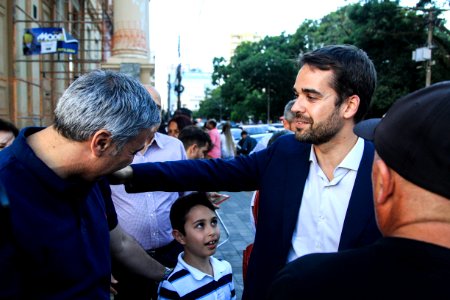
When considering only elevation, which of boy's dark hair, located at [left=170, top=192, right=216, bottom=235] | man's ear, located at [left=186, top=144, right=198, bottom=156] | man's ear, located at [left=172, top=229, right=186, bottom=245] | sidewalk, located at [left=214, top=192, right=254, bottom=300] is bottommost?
sidewalk, located at [left=214, top=192, right=254, bottom=300]

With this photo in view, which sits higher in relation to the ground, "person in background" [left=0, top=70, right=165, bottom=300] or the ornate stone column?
the ornate stone column

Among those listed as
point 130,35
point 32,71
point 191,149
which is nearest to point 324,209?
point 191,149

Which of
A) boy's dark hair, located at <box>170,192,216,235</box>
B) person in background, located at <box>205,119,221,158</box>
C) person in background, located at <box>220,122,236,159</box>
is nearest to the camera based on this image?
boy's dark hair, located at <box>170,192,216,235</box>

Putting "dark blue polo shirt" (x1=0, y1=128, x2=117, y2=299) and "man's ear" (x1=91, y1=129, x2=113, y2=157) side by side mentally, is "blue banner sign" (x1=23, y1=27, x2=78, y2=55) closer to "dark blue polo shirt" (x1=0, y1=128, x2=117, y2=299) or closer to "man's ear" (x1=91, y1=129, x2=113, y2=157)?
"dark blue polo shirt" (x1=0, y1=128, x2=117, y2=299)

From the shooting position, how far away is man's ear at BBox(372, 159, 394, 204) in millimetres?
1111

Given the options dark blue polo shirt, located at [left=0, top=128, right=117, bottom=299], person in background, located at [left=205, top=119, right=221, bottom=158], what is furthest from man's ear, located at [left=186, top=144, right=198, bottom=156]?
dark blue polo shirt, located at [left=0, top=128, right=117, bottom=299]

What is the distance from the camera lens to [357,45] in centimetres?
2609

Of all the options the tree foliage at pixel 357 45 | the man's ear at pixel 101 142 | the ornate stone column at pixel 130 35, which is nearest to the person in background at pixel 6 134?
the man's ear at pixel 101 142

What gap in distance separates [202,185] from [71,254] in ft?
2.88

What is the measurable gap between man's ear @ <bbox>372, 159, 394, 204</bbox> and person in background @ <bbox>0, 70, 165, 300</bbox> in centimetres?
88

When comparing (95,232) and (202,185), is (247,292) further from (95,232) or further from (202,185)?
(95,232)

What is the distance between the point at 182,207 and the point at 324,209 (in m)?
1.30

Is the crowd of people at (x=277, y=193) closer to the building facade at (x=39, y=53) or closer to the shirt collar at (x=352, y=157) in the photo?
the shirt collar at (x=352, y=157)

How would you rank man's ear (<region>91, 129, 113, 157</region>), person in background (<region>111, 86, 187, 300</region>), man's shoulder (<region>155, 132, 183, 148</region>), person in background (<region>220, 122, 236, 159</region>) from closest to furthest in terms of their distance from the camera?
1. man's ear (<region>91, 129, 113, 157</region>)
2. person in background (<region>111, 86, 187, 300</region>)
3. man's shoulder (<region>155, 132, 183, 148</region>)
4. person in background (<region>220, 122, 236, 159</region>)
